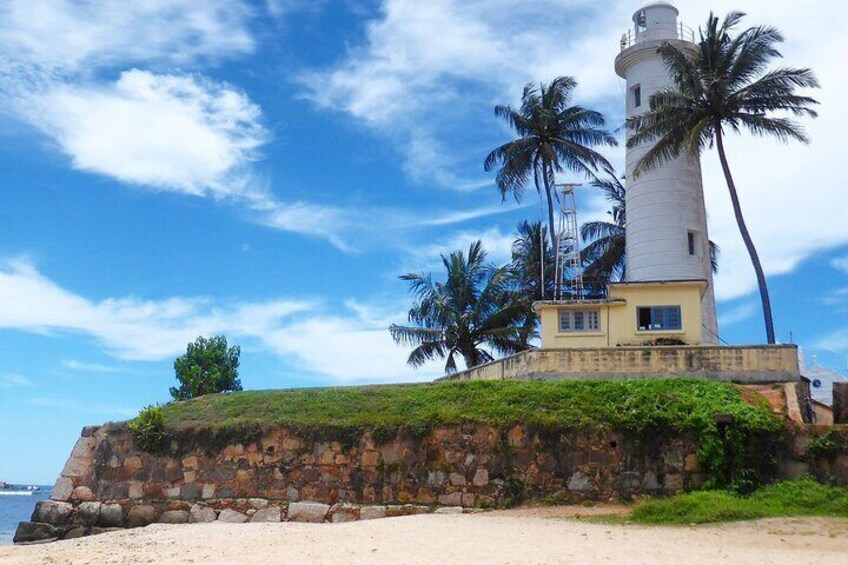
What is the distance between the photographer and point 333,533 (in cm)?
1343

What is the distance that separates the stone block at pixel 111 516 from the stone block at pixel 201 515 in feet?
6.24

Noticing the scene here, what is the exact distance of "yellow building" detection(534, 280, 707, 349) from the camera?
25609mm

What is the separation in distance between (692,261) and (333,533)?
23.3 metres

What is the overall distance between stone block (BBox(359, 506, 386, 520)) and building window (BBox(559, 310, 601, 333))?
11772 millimetres

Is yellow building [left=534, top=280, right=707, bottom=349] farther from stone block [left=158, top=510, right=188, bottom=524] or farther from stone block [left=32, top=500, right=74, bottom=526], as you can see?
stone block [left=32, top=500, right=74, bottom=526]

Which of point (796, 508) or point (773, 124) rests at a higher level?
point (773, 124)

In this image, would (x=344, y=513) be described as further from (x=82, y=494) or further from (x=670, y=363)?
(x=670, y=363)

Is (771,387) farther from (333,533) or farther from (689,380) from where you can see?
(333,533)

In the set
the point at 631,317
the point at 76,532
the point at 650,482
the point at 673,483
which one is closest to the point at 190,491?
the point at 76,532

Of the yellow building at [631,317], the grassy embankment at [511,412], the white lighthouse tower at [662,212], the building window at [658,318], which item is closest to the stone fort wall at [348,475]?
the grassy embankment at [511,412]

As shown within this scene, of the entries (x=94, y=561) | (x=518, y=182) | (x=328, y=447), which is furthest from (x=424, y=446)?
(x=518, y=182)

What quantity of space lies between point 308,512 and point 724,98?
20.7 m

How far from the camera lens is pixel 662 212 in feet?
107

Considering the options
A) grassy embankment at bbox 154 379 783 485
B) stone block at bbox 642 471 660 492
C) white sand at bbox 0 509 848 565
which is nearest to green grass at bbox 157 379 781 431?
grassy embankment at bbox 154 379 783 485
